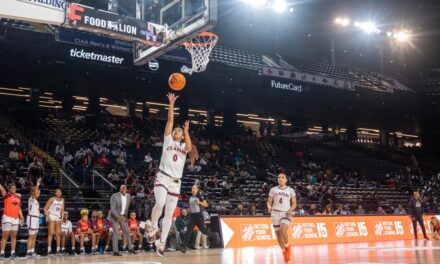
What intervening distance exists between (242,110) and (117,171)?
15.8 m

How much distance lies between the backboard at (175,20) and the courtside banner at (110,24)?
20 cm

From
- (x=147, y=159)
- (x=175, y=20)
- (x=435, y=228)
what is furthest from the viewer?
(x=147, y=159)

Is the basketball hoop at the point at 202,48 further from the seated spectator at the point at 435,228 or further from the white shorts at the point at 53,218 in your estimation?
the seated spectator at the point at 435,228

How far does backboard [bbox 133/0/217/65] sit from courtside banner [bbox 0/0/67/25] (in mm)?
2196

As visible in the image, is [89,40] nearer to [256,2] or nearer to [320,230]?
[256,2]

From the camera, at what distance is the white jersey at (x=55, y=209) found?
45.6 ft

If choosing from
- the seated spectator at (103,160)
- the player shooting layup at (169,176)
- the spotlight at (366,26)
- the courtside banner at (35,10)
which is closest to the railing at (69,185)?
the seated spectator at (103,160)

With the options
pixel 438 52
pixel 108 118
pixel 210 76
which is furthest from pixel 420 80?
pixel 108 118

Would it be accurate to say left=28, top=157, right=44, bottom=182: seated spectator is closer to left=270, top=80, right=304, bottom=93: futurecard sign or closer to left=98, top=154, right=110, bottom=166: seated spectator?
left=98, top=154, right=110, bottom=166: seated spectator

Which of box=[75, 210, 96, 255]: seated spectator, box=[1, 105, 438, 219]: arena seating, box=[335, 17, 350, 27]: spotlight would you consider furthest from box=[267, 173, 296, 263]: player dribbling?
box=[335, 17, 350, 27]: spotlight

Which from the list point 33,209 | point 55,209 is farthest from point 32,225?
point 55,209

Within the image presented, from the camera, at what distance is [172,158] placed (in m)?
8.11

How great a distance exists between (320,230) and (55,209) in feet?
Answer: 33.2

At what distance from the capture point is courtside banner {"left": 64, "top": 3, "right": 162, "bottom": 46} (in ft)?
34.7
